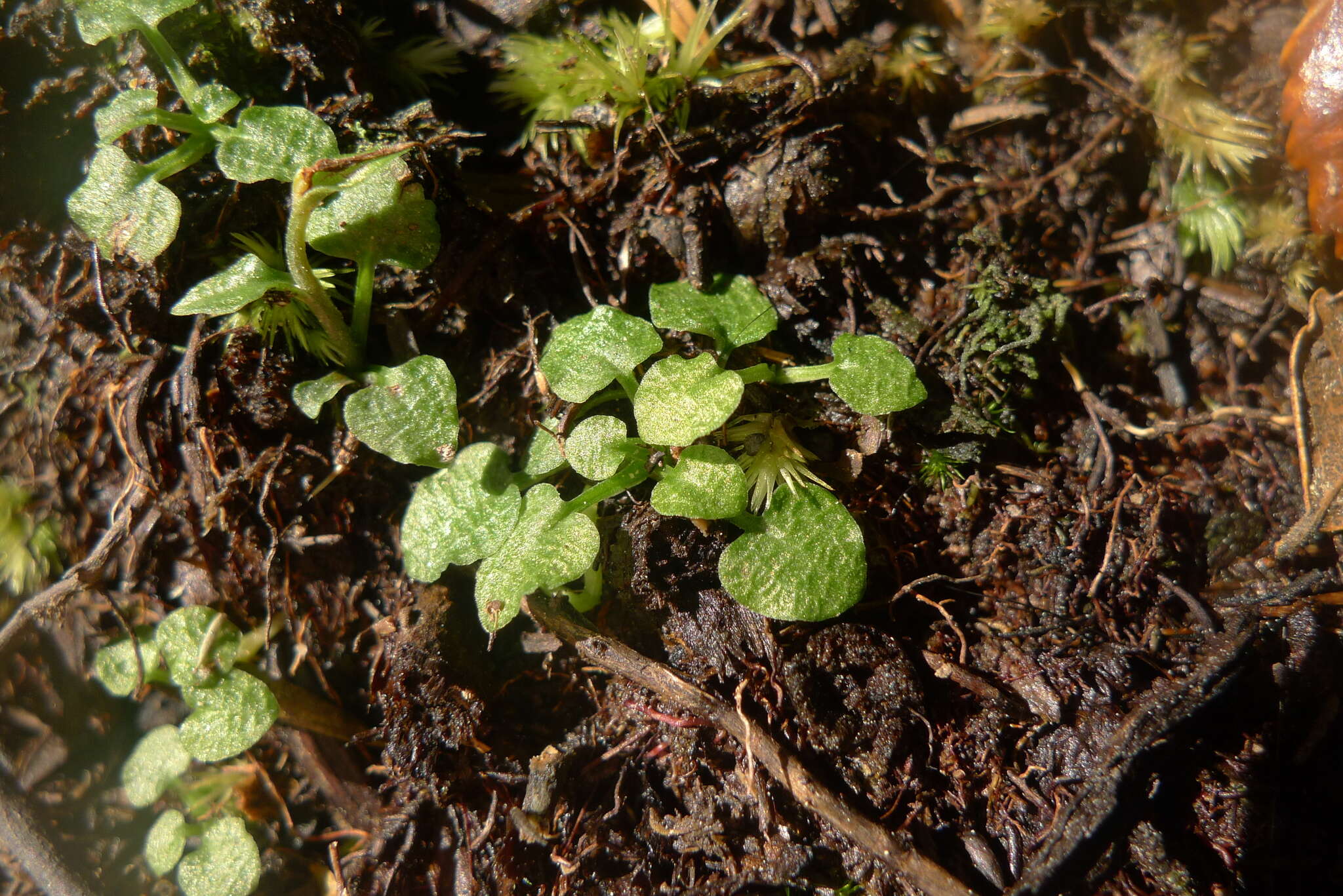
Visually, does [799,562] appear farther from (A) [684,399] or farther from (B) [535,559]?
(B) [535,559]

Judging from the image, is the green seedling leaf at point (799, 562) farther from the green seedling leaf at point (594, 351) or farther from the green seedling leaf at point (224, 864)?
the green seedling leaf at point (224, 864)

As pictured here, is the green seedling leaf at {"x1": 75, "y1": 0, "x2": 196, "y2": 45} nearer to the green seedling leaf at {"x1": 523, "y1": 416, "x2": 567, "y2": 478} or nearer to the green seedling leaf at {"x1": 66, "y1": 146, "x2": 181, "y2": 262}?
the green seedling leaf at {"x1": 66, "y1": 146, "x2": 181, "y2": 262}

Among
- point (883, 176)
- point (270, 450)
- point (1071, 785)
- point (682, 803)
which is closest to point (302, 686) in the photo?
point (270, 450)

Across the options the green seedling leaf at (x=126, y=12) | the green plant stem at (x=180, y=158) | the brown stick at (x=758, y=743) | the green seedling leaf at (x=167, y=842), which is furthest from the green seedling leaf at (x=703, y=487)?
the green seedling leaf at (x=167, y=842)

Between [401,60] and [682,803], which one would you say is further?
[401,60]

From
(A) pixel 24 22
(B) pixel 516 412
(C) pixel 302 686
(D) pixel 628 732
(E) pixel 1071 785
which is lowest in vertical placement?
(E) pixel 1071 785

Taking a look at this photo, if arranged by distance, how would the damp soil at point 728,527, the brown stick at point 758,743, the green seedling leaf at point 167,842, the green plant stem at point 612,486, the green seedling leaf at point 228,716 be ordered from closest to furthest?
the brown stick at point 758,743
the damp soil at point 728,527
the green plant stem at point 612,486
the green seedling leaf at point 228,716
the green seedling leaf at point 167,842

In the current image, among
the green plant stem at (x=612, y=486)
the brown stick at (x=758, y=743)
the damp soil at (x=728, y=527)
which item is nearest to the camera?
the brown stick at (x=758, y=743)

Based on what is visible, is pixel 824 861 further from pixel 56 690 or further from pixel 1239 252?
pixel 56 690

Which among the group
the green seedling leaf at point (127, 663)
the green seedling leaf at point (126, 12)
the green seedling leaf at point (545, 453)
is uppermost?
the green seedling leaf at point (126, 12)
